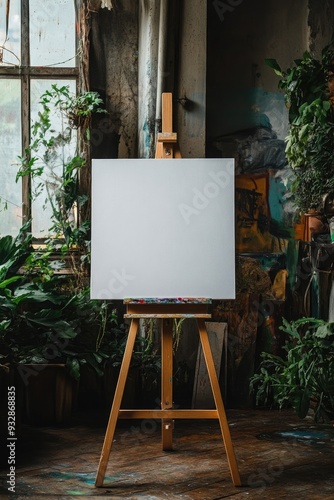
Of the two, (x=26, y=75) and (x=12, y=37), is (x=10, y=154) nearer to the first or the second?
(x=26, y=75)

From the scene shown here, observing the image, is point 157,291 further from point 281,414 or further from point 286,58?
point 286,58

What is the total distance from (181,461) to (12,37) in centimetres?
368

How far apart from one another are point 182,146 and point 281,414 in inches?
83.2

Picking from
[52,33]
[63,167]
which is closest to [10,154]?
[63,167]

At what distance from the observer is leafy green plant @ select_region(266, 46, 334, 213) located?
193 inches

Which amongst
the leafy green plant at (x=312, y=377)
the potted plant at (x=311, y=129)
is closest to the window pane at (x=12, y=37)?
the potted plant at (x=311, y=129)

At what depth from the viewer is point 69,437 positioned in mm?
4797

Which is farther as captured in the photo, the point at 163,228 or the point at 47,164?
the point at 47,164

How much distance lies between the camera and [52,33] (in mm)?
6105

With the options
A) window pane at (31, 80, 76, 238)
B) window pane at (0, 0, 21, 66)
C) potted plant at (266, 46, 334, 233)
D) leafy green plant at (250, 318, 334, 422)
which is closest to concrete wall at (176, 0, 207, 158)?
potted plant at (266, 46, 334, 233)

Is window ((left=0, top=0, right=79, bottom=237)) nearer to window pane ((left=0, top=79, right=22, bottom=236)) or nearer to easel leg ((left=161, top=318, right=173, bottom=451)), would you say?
window pane ((left=0, top=79, right=22, bottom=236))

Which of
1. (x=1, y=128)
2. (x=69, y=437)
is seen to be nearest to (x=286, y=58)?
(x=1, y=128)

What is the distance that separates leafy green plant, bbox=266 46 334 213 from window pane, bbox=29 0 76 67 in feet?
5.73

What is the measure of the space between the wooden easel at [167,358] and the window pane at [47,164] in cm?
208
